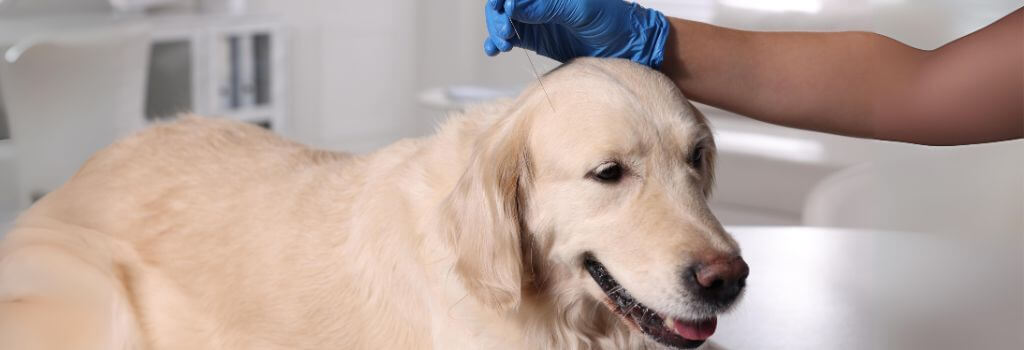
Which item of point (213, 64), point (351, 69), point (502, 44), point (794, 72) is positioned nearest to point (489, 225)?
point (502, 44)

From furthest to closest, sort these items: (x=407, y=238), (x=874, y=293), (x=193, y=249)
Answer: (x=874, y=293)
(x=193, y=249)
(x=407, y=238)

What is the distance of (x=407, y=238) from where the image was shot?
4.51 feet

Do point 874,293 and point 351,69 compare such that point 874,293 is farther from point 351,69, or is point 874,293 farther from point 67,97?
point 351,69

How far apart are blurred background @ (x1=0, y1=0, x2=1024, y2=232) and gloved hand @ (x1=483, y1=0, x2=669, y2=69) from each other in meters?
0.20

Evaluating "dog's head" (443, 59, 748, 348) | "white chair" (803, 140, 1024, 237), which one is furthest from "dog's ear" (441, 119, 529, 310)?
"white chair" (803, 140, 1024, 237)

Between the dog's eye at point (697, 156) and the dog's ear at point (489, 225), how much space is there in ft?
0.71

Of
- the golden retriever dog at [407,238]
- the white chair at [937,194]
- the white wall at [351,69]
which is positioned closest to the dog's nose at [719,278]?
the golden retriever dog at [407,238]

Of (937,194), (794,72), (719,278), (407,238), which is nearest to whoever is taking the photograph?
(719,278)

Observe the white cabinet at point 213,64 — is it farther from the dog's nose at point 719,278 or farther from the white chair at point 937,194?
Answer: the dog's nose at point 719,278

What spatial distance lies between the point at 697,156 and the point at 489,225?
11.2 inches

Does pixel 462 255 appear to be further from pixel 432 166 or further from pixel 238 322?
pixel 238 322

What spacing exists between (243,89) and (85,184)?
9.72ft

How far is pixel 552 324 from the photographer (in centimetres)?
137

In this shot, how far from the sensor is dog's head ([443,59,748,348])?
1214 millimetres
